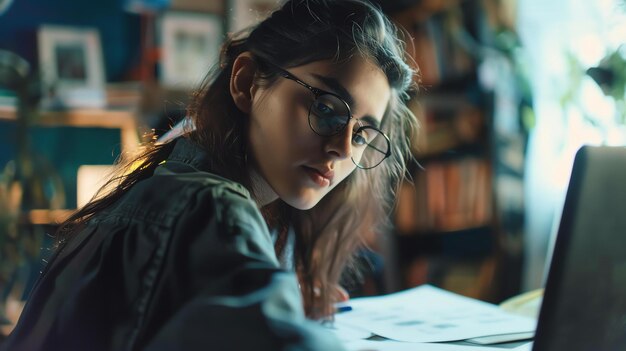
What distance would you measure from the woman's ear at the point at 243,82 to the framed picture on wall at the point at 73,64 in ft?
9.38

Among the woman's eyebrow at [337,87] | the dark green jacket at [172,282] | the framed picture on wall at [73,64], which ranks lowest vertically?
the dark green jacket at [172,282]

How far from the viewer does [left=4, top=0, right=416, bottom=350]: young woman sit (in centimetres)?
65

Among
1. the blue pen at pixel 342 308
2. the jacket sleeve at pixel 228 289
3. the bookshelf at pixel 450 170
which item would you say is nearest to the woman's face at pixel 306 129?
the jacket sleeve at pixel 228 289

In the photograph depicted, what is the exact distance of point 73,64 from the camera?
3863mm

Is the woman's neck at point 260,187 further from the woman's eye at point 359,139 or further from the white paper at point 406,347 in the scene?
the white paper at point 406,347

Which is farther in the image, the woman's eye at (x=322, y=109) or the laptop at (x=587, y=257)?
the woman's eye at (x=322, y=109)

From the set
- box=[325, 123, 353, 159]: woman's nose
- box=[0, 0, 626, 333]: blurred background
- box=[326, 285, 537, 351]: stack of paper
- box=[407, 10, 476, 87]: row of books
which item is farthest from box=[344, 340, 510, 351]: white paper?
box=[407, 10, 476, 87]: row of books

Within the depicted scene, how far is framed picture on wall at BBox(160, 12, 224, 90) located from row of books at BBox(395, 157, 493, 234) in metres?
1.40

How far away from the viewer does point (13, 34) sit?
3.84 meters

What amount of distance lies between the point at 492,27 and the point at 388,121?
1.95m

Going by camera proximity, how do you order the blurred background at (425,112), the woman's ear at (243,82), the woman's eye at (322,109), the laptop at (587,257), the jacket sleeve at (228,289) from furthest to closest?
1. the blurred background at (425,112)
2. the woman's ear at (243,82)
3. the woman's eye at (322,109)
4. the laptop at (587,257)
5. the jacket sleeve at (228,289)

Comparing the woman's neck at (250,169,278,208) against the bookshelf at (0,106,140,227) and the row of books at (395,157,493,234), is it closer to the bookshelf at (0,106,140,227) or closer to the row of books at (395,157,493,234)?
the row of books at (395,157,493,234)

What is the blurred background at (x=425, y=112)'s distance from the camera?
116 inches

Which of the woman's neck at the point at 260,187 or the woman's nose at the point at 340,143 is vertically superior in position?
the woman's nose at the point at 340,143
